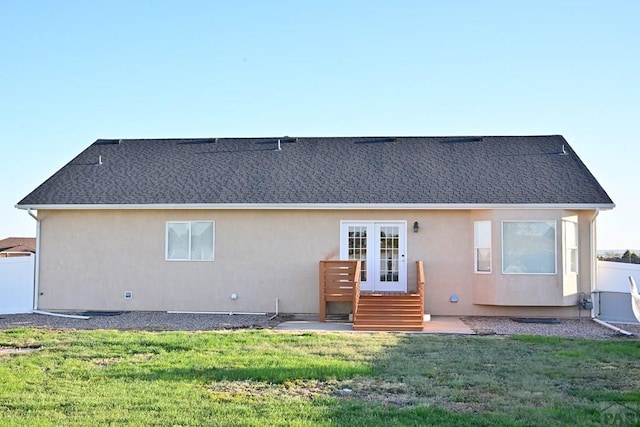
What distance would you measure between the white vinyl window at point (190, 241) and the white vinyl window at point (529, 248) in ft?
24.1

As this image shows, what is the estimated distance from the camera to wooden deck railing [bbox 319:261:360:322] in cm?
1521

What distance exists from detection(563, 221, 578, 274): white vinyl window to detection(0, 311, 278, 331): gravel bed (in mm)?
7111

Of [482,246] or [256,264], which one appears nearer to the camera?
[482,246]

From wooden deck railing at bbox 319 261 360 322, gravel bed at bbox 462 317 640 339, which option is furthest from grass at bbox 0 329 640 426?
wooden deck railing at bbox 319 261 360 322

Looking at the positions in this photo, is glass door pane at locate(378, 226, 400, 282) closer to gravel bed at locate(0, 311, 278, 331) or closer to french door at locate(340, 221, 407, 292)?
french door at locate(340, 221, 407, 292)

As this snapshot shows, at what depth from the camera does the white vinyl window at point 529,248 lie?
15.5 meters

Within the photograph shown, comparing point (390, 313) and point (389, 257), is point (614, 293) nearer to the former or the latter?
point (389, 257)

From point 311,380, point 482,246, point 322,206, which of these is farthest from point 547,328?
point 311,380

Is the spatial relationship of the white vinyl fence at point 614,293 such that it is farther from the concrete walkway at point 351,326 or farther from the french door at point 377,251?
the french door at point 377,251

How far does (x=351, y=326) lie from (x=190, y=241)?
16.5ft

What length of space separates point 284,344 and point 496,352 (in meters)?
3.45

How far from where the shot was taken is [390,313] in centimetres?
1440

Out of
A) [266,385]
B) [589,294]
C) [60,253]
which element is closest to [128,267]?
[60,253]

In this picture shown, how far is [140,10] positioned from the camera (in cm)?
1493
